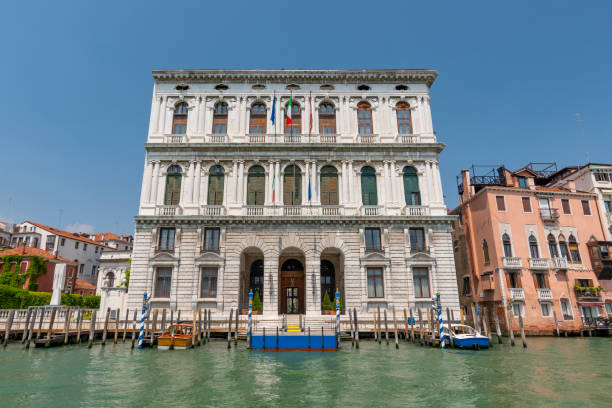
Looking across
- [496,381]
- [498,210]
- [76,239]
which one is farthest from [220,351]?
[76,239]

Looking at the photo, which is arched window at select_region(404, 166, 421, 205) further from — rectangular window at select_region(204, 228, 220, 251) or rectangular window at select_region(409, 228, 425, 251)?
rectangular window at select_region(204, 228, 220, 251)

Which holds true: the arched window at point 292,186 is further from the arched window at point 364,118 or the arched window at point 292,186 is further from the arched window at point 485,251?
the arched window at point 485,251

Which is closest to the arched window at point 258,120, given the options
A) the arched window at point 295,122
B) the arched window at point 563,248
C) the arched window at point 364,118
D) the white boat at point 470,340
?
the arched window at point 295,122

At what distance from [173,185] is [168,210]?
78.2 inches

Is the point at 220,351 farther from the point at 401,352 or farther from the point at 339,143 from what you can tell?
the point at 339,143

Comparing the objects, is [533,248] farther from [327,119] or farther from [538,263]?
[327,119]

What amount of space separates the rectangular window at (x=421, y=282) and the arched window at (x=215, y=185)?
14.6 meters

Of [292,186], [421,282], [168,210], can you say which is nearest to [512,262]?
[421,282]

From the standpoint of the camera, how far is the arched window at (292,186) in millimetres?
27444

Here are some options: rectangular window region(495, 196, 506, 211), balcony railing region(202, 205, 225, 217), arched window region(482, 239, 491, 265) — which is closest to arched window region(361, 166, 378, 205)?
arched window region(482, 239, 491, 265)

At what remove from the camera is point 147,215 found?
26344mm

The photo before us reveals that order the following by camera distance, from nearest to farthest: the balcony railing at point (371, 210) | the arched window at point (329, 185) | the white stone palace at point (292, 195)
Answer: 1. the white stone palace at point (292, 195)
2. the balcony railing at point (371, 210)
3. the arched window at point (329, 185)

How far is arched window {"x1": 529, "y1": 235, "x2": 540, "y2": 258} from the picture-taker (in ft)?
94.4

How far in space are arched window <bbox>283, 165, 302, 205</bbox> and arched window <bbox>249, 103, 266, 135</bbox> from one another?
389cm
